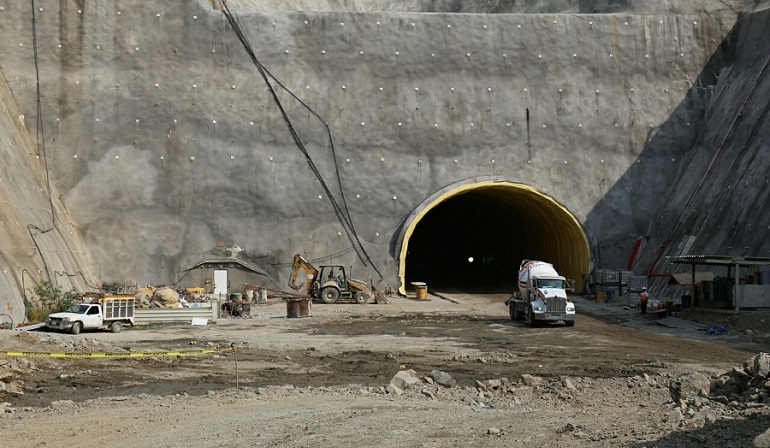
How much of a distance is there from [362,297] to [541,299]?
1065 cm

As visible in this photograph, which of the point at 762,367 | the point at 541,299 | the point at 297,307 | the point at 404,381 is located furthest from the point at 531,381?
the point at 297,307

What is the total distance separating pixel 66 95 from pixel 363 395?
2729 centimetres

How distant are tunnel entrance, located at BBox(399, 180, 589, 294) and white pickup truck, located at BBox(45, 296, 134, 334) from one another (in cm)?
1508

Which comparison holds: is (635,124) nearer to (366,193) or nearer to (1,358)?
(366,193)

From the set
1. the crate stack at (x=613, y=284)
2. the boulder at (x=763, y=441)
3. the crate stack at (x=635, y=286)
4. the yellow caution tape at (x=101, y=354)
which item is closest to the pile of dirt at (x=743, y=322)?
the crate stack at (x=635, y=286)

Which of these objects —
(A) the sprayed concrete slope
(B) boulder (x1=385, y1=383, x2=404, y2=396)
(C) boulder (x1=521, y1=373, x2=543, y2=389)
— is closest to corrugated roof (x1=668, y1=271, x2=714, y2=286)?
(A) the sprayed concrete slope

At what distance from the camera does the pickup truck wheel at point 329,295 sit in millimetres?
36406

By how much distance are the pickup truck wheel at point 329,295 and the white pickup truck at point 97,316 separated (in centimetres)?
1104

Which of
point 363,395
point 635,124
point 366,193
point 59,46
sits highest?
point 59,46

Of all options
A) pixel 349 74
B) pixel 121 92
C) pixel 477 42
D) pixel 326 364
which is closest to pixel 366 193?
pixel 349 74

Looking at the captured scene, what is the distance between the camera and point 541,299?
90.2ft

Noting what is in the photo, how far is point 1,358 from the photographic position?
17859mm

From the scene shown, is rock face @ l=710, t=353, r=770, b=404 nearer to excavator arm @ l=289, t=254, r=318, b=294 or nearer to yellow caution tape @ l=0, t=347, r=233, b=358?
yellow caution tape @ l=0, t=347, r=233, b=358

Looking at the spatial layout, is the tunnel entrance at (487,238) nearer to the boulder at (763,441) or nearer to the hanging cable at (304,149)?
the hanging cable at (304,149)
